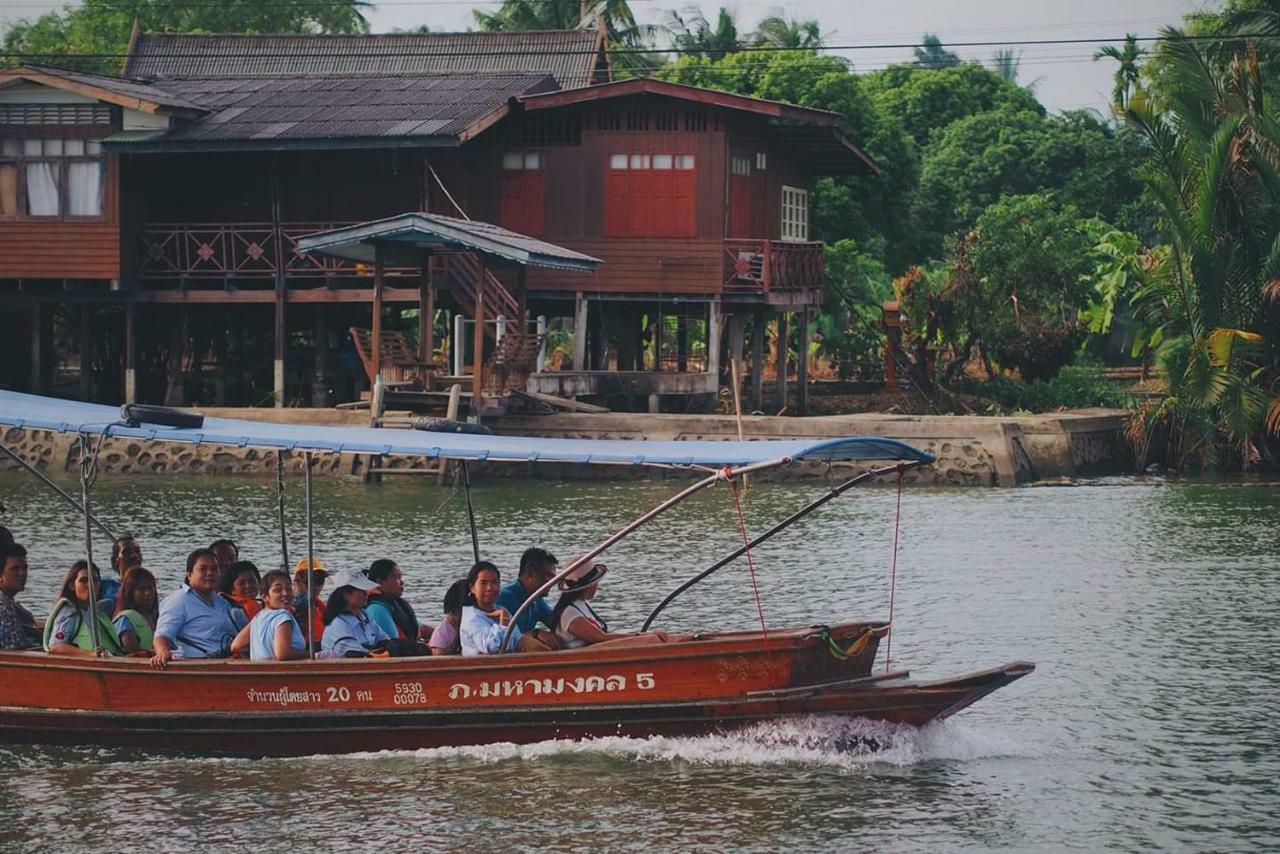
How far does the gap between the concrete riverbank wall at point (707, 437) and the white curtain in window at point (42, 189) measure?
12.5ft

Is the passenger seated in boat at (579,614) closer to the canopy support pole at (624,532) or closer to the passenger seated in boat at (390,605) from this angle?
the canopy support pole at (624,532)

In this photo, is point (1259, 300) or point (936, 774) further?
point (1259, 300)

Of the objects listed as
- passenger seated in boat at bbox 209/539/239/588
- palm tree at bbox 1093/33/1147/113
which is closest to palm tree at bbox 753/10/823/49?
palm tree at bbox 1093/33/1147/113

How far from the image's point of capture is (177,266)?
1235 inches

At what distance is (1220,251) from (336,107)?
47.9ft

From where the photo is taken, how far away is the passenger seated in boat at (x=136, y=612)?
516 inches

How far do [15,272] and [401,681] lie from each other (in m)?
21.1

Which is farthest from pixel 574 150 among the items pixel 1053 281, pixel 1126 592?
pixel 1126 592

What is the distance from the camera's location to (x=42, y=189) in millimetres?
31047

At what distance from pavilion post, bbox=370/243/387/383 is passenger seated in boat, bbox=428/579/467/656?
581 inches

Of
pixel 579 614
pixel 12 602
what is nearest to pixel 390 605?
pixel 579 614

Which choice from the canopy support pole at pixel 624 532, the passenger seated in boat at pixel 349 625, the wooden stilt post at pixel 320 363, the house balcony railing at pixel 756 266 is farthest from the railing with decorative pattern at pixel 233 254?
the canopy support pole at pixel 624 532

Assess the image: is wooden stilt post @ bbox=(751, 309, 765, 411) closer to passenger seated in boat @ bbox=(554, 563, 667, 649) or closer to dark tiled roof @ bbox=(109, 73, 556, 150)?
dark tiled roof @ bbox=(109, 73, 556, 150)

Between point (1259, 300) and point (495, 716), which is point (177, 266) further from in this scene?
point (495, 716)
